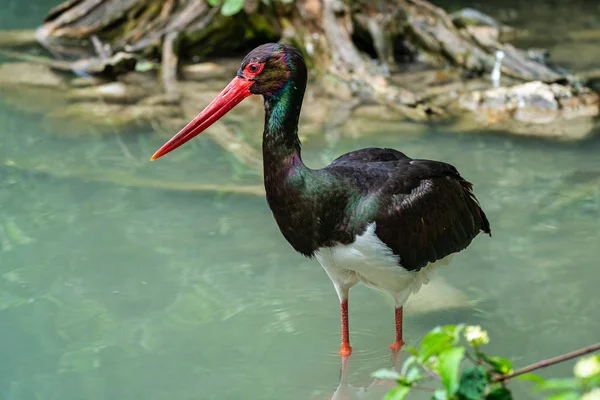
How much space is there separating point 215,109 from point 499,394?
2.07 meters

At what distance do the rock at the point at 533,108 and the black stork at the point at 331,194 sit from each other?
11.1 ft

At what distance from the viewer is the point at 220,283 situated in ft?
16.0

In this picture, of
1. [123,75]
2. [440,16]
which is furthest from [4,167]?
[440,16]

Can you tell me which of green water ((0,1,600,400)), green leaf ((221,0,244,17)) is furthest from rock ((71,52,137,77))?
green water ((0,1,600,400))

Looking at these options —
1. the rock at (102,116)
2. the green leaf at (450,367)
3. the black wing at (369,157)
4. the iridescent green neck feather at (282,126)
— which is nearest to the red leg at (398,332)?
the black wing at (369,157)

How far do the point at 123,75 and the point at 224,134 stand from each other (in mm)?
1860

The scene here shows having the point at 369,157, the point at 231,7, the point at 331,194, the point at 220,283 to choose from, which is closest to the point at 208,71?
the point at 231,7

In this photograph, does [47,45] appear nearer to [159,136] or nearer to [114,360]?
[159,136]

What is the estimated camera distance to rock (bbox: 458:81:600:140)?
7.14 metres

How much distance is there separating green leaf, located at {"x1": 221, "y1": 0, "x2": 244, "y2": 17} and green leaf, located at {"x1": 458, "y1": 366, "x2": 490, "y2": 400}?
6601mm

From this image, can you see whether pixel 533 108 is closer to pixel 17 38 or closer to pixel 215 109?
pixel 215 109

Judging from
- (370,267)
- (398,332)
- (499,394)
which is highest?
(499,394)

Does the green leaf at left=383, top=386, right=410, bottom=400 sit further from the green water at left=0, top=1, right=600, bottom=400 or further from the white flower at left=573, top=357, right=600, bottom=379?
the green water at left=0, top=1, right=600, bottom=400

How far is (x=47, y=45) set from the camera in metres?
9.43
